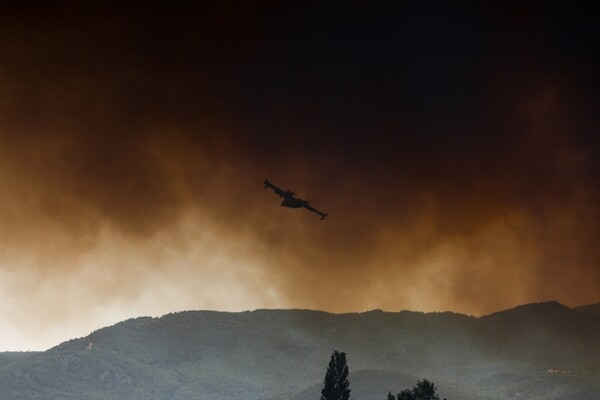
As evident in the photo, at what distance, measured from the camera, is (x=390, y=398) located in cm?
14775

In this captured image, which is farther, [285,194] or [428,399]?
[285,194]

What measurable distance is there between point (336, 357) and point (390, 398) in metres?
21.7

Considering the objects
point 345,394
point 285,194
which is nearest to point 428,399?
point 345,394

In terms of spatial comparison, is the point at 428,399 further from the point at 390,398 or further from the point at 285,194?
the point at 285,194

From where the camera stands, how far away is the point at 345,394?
16738 cm

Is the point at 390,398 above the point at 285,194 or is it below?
below

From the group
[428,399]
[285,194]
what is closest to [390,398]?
[428,399]

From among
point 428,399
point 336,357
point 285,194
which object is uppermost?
point 285,194

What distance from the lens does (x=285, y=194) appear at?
6791 inches

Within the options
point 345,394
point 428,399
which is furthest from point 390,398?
point 345,394

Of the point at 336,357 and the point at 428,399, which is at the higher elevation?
the point at 336,357

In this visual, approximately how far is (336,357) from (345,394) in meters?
5.79

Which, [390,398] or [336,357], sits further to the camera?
[336,357]

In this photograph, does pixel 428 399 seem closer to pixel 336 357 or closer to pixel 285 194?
pixel 336 357
